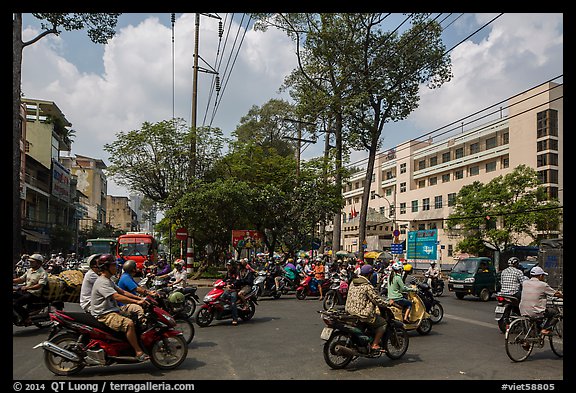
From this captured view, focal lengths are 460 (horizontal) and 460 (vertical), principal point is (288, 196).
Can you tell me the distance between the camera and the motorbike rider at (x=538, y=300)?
7.67m

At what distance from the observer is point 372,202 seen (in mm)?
69000

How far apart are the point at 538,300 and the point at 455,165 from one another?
4467cm

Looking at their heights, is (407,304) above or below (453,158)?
below

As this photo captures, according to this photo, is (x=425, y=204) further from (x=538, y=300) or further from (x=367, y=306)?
(x=367, y=306)

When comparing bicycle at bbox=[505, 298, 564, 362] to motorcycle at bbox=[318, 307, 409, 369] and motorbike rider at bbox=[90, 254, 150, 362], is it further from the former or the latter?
motorbike rider at bbox=[90, 254, 150, 362]

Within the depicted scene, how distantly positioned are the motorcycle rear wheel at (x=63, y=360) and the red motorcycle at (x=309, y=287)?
10.5m

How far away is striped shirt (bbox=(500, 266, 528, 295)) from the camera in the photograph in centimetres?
995

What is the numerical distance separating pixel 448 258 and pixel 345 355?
46.4 meters

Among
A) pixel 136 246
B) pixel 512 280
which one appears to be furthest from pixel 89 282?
pixel 136 246

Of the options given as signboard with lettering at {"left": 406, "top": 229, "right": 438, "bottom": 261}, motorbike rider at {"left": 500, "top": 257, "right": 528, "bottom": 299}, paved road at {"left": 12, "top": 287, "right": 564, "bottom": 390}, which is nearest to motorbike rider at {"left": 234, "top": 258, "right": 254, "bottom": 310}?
paved road at {"left": 12, "top": 287, "right": 564, "bottom": 390}

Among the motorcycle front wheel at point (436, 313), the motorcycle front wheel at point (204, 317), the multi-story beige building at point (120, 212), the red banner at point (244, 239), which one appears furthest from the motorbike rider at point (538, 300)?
the multi-story beige building at point (120, 212)

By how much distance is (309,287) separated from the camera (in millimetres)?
16609

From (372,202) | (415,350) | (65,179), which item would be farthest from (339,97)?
(372,202)
